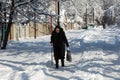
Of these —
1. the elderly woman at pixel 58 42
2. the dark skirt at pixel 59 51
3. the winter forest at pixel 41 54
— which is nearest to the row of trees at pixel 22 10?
the winter forest at pixel 41 54

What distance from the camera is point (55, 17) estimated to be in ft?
80.9

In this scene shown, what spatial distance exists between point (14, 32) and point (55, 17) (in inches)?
450

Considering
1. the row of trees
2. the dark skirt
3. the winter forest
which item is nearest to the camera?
the winter forest

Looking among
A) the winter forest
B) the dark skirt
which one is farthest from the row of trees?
the dark skirt

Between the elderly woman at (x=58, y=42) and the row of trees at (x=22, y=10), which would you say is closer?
the elderly woman at (x=58, y=42)

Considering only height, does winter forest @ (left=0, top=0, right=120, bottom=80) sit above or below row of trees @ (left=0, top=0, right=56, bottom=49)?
below

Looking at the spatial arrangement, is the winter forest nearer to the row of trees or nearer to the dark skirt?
the row of trees

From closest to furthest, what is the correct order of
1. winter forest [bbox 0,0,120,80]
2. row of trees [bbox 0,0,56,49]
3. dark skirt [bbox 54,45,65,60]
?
winter forest [bbox 0,0,120,80], dark skirt [bbox 54,45,65,60], row of trees [bbox 0,0,56,49]

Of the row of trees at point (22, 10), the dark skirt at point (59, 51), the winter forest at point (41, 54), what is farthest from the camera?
the row of trees at point (22, 10)

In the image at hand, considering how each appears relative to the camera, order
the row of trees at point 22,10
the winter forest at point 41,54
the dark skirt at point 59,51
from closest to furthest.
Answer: the winter forest at point 41,54 → the dark skirt at point 59,51 → the row of trees at point 22,10

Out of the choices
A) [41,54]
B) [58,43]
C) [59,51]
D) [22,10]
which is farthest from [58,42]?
[22,10]

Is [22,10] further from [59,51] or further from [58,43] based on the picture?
[59,51]

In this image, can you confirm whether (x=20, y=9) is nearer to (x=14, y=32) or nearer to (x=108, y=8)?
(x=14, y=32)

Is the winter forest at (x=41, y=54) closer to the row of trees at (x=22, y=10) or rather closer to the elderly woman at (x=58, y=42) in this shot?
the row of trees at (x=22, y=10)
